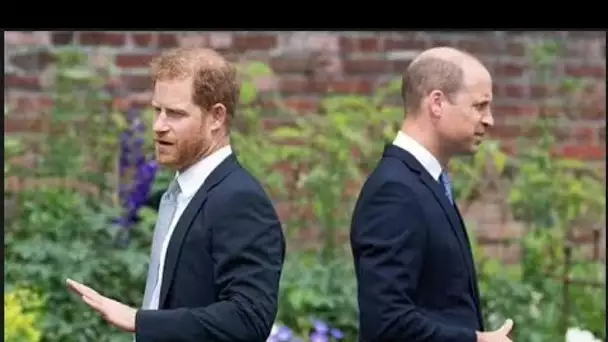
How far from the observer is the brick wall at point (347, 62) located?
6289mm

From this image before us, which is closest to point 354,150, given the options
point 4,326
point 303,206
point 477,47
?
point 303,206

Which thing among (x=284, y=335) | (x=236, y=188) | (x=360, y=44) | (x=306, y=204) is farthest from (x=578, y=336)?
(x=236, y=188)

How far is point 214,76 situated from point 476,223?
2.89m

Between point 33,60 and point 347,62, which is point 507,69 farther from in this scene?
point 33,60

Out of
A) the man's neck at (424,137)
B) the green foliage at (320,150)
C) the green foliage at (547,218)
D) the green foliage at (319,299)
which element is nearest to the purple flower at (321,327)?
the green foliage at (319,299)

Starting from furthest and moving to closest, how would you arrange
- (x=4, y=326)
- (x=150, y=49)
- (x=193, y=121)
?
(x=150, y=49) → (x=4, y=326) → (x=193, y=121)

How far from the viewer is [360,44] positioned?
6492 mm

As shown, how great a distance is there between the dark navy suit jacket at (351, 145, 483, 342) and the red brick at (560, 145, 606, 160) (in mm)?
2652

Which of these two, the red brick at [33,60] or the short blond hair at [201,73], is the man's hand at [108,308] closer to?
the short blond hair at [201,73]

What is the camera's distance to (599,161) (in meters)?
6.70

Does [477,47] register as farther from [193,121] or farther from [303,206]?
[193,121]

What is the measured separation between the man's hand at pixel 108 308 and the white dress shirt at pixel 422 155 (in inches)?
29.3

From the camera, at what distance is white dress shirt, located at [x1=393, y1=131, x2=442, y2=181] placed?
158 inches

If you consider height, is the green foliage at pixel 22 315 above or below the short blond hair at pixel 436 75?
below
